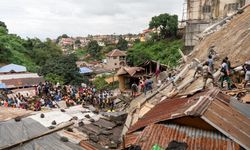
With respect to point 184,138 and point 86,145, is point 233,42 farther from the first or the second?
point 86,145

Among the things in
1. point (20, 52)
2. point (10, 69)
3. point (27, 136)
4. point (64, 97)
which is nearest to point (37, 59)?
point (20, 52)

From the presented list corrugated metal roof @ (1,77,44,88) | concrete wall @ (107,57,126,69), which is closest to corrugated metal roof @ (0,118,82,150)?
corrugated metal roof @ (1,77,44,88)

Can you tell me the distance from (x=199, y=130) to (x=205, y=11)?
1166 inches

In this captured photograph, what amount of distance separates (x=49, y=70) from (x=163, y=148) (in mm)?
31972

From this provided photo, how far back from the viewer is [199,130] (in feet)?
19.1

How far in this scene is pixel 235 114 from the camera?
659 cm

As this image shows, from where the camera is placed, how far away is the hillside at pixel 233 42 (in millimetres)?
12125

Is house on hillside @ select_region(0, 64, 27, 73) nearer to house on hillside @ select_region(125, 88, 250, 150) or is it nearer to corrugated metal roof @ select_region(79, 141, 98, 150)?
corrugated metal roof @ select_region(79, 141, 98, 150)

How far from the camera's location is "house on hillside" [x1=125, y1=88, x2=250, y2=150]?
5387mm

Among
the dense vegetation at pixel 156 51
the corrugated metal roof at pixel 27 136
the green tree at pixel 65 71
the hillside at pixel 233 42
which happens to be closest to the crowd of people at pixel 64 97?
the hillside at pixel 233 42

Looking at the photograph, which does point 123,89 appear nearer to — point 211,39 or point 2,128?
point 211,39

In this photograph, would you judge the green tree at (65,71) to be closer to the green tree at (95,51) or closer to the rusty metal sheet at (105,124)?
the rusty metal sheet at (105,124)

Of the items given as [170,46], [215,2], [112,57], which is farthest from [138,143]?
[112,57]

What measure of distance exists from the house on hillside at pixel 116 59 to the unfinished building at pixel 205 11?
21387 millimetres
